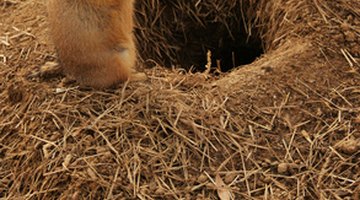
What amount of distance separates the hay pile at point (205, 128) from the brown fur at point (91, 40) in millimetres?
109

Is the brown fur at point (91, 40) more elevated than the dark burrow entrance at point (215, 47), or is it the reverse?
the brown fur at point (91, 40)

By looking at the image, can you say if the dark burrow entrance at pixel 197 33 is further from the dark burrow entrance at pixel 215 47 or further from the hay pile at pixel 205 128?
the hay pile at pixel 205 128

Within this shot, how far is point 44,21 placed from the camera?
16.7ft

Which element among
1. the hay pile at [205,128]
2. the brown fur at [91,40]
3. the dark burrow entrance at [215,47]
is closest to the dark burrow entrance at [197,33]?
the dark burrow entrance at [215,47]

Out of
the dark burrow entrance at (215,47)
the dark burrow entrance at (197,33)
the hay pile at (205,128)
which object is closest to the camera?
the hay pile at (205,128)

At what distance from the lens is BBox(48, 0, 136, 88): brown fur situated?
4.17 m

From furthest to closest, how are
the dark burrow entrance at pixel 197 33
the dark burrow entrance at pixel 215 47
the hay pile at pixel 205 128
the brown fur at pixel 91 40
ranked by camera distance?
the dark burrow entrance at pixel 215 47 → the dark burrow entrance at pixel 197 33 → the brown fur at pixel 91 40 → the hay pile at pixel 205 128

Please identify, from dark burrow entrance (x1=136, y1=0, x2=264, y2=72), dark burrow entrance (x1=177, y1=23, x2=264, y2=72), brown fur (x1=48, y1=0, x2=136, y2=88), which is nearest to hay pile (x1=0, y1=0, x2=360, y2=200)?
brown fur (x1=48, y1=0, x2=136, y2=88)

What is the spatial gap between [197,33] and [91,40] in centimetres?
172

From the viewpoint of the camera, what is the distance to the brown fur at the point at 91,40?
417 centimetres

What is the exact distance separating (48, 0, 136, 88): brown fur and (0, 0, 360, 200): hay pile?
11 cm

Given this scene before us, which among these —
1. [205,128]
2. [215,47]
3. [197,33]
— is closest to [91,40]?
[205,128]

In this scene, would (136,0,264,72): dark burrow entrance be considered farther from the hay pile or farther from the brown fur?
the brown fur

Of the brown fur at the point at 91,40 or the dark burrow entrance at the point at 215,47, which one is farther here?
the dark burrow entrance at the point at 215,47
